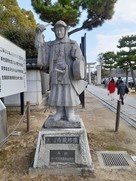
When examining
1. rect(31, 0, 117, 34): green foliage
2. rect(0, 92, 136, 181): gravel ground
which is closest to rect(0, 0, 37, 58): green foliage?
rect(31, 0, 117, 34): green foliage

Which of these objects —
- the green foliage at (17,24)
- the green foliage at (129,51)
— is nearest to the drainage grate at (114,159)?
the green foliage at (17,24)

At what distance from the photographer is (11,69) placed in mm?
7535

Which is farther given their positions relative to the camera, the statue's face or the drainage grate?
the drainage grate

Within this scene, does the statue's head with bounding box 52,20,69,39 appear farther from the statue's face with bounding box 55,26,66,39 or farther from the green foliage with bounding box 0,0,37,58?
the green foliage with bounding box 0,0,37,58

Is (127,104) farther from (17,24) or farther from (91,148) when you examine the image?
(17,24)

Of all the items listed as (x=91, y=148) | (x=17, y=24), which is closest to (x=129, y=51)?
(x=17, y=24)

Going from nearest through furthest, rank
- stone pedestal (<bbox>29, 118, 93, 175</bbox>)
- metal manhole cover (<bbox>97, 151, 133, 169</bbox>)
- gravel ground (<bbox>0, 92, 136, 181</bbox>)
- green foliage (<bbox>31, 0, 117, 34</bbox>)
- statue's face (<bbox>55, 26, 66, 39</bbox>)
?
gravel ground (<bbox>0, 92, 136, 181</bbox>)
stone pedestal (<bbox>29, 118, 93, 175</bbox>)
statue's face (<bbox>55, 26, 66, 39</bbox>)
metal manhole cover (<bbox>97, 151, 133, 169</bbox>)
green foliage (<bbox>31, 0, 117, 34</bbox>)

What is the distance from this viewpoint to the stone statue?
159 inches

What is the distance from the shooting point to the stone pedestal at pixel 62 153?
3908 mm

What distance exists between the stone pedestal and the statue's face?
5.59 feet

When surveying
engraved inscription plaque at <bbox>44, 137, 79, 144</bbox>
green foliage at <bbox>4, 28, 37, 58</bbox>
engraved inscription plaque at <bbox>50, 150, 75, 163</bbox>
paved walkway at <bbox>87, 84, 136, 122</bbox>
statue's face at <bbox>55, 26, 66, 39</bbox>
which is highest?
green foliage at <bbox>4, 28, 37, 58</bbox>

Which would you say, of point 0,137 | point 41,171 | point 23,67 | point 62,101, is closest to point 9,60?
point 23,67

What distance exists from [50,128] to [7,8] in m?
19.6

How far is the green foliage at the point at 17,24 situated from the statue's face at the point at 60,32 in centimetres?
→ 1032
